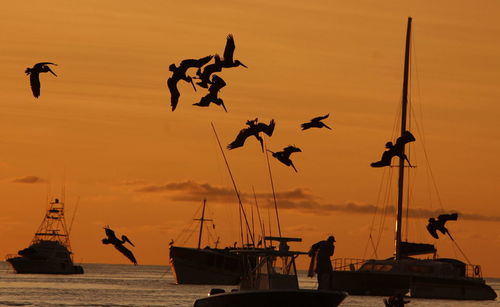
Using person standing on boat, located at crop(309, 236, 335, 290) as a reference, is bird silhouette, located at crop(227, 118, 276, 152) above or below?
above

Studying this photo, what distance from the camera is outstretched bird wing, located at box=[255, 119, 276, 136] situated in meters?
58.7

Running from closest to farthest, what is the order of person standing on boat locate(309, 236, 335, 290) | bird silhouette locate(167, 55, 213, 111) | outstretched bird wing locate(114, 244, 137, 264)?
bird silhouette locate(167, 55, 213, 111) → outstretched bird wing locate(114, 244, 137, 264) → person standing on boat locate(309, 236, 335, 290)

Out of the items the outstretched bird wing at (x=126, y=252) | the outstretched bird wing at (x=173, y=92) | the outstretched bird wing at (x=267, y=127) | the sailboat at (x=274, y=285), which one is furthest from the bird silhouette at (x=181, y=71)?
the sailboat at (x=274, y=285)

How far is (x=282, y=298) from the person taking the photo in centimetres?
6069

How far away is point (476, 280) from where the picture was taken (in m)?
110

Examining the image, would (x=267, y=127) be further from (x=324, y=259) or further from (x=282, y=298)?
(x=282, y=298)

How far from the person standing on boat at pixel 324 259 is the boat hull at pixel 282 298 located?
867mm

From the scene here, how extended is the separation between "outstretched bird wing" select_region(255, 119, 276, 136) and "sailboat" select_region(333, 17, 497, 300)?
141 ft

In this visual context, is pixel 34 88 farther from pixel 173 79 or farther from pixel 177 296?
pixel 177 296

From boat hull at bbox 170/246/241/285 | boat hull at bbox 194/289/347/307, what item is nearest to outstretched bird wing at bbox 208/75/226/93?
boat hull at bbox 194/289/347/307

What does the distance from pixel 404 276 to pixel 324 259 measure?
4453 centimetres

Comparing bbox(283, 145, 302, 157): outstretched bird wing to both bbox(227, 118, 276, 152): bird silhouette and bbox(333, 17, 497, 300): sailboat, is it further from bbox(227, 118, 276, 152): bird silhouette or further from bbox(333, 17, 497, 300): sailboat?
bbox(333, 17, 497, 300): sailboat

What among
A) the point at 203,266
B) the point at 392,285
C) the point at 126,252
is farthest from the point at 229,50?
the point at 203,266

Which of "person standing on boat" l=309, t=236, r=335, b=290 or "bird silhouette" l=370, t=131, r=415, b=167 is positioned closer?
"person standing on boat" l=309, t=236, r=335, b=290
